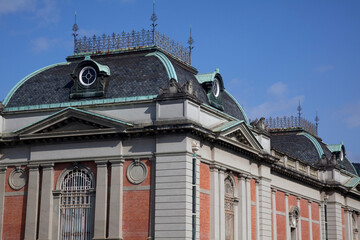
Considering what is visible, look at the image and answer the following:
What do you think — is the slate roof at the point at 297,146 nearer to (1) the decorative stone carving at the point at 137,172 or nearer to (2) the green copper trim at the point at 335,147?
(2) the green copper trim at the point at 335,147

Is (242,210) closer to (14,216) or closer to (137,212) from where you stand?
(137,212)

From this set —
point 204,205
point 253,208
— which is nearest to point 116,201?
point 204,205

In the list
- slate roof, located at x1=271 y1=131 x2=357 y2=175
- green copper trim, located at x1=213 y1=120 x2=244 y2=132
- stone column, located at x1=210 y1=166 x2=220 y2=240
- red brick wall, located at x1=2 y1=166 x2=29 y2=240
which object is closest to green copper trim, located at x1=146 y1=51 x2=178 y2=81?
green copper trim, located at x1=213 y1=120 x2=244 y2=132

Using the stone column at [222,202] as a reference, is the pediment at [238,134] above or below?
above

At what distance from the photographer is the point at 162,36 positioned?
46.0m

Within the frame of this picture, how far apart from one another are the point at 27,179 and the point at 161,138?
854 centimetres

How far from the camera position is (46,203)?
41.2m

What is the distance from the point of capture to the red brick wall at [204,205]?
41094 millimetres

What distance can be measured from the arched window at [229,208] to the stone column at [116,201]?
25.0ft

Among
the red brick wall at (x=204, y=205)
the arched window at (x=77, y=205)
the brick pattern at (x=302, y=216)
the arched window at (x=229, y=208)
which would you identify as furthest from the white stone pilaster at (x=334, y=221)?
the arched window at (x=77, y=205)

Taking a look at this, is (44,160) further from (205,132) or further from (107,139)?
(205,132)

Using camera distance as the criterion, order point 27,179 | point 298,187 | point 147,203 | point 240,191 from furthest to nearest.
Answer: point 298,187
point 240,191
point 27,179
point 147,203

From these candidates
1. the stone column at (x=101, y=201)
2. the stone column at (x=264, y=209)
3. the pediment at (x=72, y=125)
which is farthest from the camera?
the stone column at (x=264, y=209)

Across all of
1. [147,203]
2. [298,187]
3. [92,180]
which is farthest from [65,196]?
[298,187]
